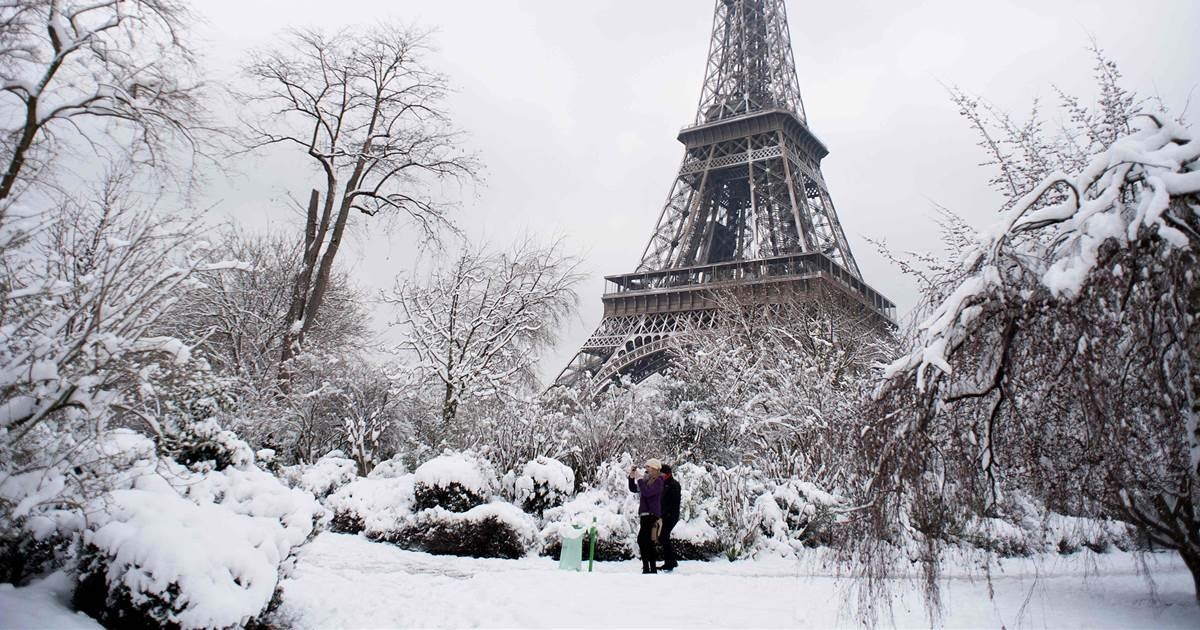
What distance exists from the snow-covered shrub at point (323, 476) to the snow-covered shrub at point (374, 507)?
383 mm

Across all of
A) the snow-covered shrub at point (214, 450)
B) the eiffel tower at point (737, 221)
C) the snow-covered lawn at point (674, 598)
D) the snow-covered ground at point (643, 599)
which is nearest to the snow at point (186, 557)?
the snow-covered ground at point (643, 599)

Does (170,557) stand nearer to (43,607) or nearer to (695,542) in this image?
(43,607)

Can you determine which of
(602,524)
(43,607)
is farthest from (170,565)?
(602,524)

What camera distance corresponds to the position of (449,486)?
1035cm

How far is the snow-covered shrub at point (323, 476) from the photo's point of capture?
12.0 metres

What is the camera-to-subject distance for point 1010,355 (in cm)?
363

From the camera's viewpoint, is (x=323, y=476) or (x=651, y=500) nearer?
(x=651, y=500)

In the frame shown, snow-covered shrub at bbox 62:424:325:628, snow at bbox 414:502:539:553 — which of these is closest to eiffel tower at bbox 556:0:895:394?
snow at bbox 414:502:539:553

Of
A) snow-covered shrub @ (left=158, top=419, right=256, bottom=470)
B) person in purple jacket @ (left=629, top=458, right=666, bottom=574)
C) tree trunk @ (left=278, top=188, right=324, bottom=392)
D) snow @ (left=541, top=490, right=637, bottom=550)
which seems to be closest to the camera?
snow-covered shrub @ (left=158, top=419, right=256, bottom=470)

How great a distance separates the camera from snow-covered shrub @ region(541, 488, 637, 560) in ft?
31.3

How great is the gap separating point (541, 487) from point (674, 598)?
514cm

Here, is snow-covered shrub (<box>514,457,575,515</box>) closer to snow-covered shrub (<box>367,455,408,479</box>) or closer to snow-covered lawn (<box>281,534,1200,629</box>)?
snow-covered lawn (<box>281,534,1200,629</box>)

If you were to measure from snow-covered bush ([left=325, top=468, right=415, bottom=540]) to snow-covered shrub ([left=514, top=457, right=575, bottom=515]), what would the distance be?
67.0 inches

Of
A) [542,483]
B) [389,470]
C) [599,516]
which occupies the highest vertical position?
[389,470]
